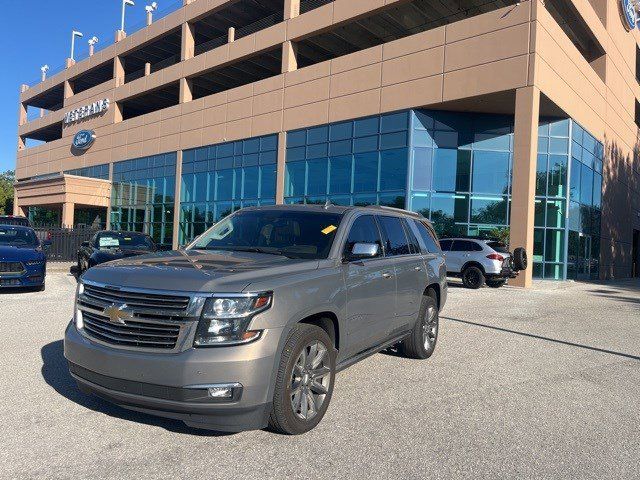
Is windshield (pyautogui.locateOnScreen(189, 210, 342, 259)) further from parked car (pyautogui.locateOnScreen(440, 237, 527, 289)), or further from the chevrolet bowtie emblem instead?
parked car (pyautogui.locateOnScreen(440, 237, 527, 289))

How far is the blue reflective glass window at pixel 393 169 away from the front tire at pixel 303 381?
18.9 meters

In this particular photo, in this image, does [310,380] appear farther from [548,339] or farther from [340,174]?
[340,174]

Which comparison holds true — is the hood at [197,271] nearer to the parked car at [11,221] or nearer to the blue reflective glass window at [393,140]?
the parked car at [11,221]

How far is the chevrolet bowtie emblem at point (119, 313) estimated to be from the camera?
3.56 m

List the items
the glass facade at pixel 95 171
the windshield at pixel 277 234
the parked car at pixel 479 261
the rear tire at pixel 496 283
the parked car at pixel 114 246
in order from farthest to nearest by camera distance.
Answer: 1. the glass facade at pixel 95 171
2. the rear tire at pixel 496 283
3. the parked car at pixel 479 261
4. the parked car at pixel 114 246
5. the windshield at pixel 277 234

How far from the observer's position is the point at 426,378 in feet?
18.3

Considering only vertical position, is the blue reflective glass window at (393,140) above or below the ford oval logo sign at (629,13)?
below

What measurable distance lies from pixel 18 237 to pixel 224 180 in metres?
18.8

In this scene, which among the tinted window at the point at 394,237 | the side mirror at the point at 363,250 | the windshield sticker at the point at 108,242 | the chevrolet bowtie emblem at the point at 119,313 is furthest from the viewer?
the windshield sticker at the point at 108,242

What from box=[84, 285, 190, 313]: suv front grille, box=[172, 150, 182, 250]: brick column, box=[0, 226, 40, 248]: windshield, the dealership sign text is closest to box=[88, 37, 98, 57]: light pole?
the dealership sign text

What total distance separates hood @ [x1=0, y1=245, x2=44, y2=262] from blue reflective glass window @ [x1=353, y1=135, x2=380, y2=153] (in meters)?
15.5

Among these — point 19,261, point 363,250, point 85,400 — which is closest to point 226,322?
point 363,250

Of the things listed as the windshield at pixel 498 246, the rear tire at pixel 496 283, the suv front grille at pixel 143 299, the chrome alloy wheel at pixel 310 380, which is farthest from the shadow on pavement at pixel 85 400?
the rear tire at pixel 496 283

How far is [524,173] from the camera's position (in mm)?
19547
